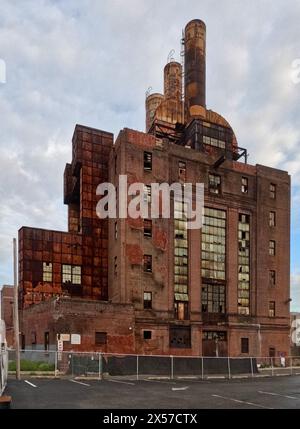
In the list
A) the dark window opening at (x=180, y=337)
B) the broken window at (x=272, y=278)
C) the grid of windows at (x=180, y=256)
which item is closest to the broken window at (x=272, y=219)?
the broken window at (x=272, y=278)

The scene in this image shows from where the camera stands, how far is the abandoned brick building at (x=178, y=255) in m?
42.8

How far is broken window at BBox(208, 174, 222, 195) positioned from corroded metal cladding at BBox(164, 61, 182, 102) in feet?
57.6

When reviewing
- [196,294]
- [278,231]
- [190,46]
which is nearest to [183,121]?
[190,46]

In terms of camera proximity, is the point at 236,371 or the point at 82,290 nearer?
the point at 236,371

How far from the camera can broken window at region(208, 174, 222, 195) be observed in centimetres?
4916

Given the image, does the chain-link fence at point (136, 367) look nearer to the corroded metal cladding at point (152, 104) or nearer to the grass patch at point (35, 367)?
the grass patch at point (35, 367)

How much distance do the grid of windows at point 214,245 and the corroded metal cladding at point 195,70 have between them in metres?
14.1

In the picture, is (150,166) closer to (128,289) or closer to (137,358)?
(128,289)

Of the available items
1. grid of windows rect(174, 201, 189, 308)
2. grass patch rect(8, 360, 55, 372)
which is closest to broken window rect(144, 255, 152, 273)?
grid of windows rect(174, 201, 189, 308)

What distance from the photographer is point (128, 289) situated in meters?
42.2

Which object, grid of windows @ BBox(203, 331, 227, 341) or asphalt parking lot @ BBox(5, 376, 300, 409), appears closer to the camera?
asphalt parking lot @ BBox(5, 376, 300, 409)

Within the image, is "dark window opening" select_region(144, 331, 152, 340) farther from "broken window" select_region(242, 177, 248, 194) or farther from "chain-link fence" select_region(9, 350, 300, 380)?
"broken window" select_region(242, 177, 248, 194)
